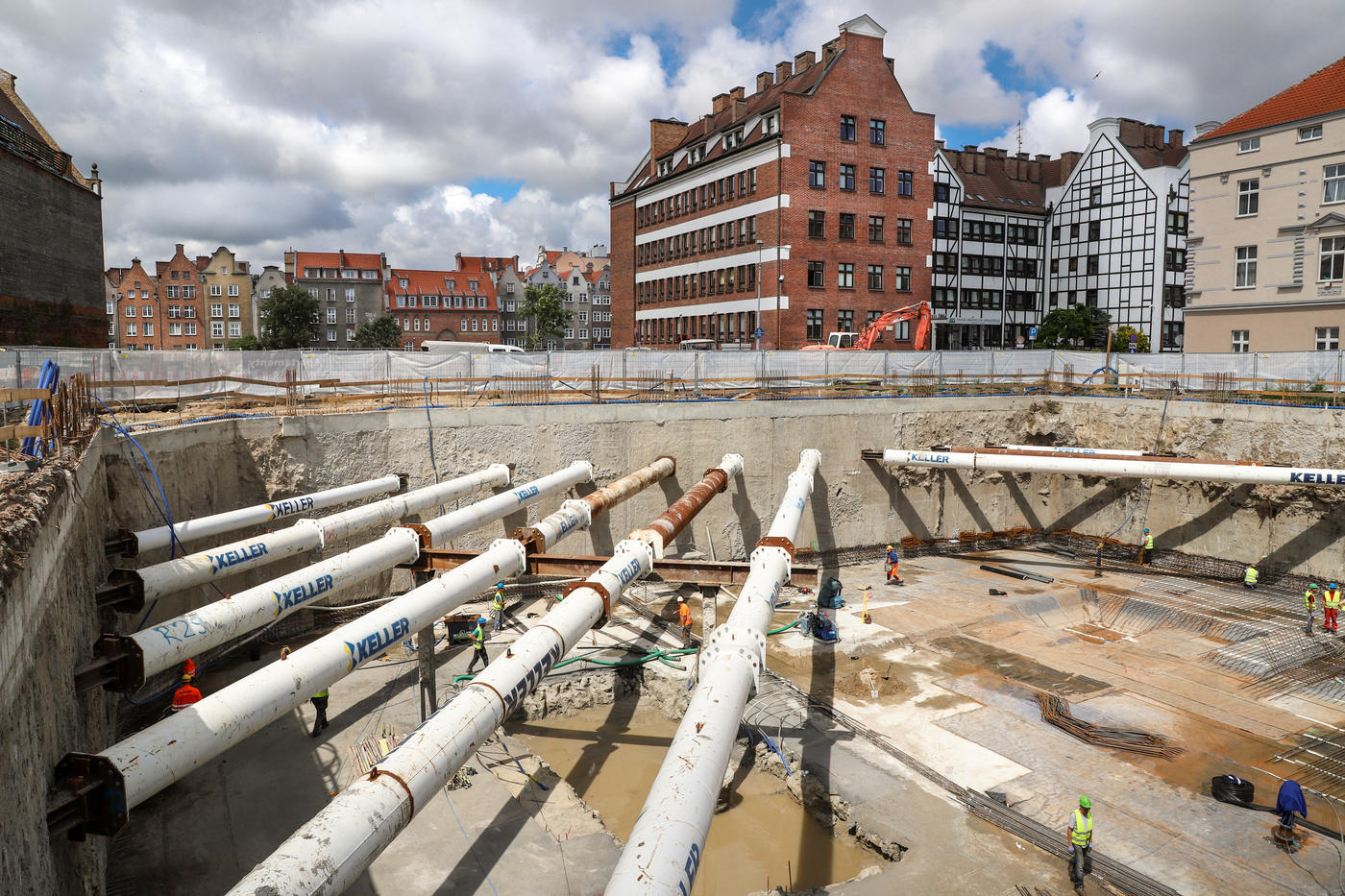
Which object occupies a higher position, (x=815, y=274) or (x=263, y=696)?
(x=815, y=274)

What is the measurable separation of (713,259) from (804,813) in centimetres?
4098

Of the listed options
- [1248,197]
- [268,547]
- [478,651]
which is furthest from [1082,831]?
[1248,197]

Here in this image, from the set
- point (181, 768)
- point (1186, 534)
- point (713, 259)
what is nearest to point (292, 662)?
point (181, 768)

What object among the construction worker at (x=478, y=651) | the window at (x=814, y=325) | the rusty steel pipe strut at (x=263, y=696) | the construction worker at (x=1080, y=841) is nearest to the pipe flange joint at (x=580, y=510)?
the construction worker at (x=478, y=651)

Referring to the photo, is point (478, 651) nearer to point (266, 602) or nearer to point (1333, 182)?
point (266, 602)

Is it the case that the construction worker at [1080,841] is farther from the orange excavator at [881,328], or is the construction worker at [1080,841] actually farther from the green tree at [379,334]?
the green tree at [379,334]

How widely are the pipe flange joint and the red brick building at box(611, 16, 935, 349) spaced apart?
28.3m

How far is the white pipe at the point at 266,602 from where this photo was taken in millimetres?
10164

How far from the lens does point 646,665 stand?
17531mm

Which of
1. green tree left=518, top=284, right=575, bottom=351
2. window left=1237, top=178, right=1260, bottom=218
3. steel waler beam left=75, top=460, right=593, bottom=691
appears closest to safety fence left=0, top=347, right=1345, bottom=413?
steel waler beam left=75, top=460, right=593, bottom=691

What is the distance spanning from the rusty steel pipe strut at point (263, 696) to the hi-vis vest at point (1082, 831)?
9.68 meters

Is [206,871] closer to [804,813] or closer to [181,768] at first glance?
[181,768]

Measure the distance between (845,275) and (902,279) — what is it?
4.16 meters

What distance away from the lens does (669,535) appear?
1662cm
